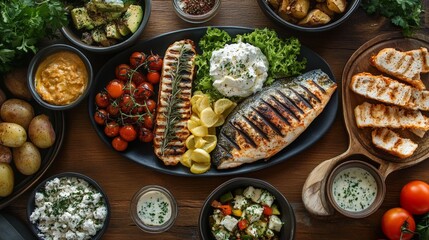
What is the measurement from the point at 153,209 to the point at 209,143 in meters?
0.58

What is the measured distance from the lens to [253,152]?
12.2ft

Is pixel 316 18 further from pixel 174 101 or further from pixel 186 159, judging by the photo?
pixel 186 159

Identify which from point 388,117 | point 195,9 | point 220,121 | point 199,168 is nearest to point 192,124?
point 220,121

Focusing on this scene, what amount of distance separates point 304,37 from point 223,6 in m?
0.61

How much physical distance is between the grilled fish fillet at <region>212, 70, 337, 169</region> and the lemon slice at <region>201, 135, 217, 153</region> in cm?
3

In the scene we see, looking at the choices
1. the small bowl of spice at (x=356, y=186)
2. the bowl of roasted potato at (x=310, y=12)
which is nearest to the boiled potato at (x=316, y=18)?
the bowl of roasted potato at (x=310, y=12)

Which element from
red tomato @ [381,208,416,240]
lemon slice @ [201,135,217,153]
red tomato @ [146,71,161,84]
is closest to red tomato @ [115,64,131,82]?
red tomato @ [146,71,161,84]

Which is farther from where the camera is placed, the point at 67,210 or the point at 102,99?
the point at 102,99

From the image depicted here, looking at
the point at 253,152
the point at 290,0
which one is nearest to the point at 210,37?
the point at 290,0

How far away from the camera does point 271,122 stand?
3729 millimetres

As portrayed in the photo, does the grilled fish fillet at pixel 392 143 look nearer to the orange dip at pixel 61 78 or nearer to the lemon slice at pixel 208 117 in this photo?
the lemon slice at pixel 208 117

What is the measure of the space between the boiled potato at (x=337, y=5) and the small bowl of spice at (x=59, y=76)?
1629mm

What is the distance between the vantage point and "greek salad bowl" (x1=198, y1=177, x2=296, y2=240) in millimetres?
3568

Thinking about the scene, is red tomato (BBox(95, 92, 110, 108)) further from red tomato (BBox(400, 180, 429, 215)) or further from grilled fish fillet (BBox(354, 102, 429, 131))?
red tomato (BBox(400, 180, 429, 215))
